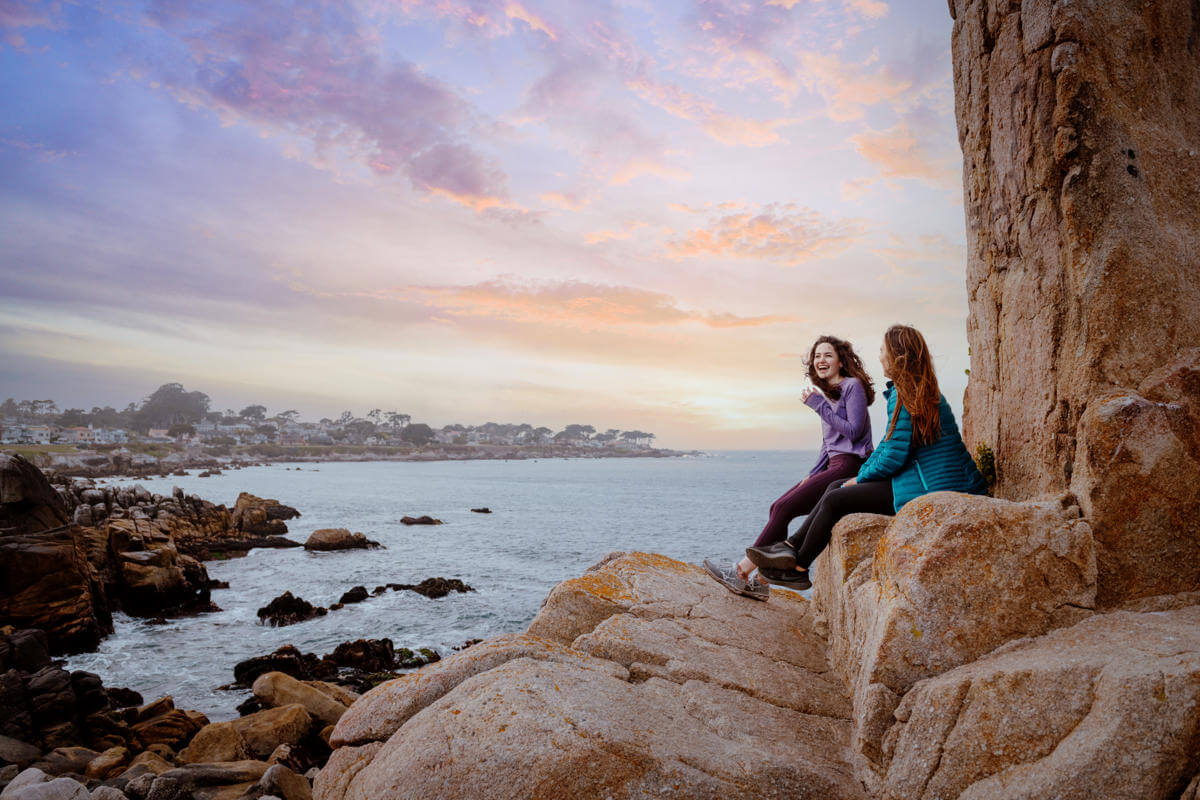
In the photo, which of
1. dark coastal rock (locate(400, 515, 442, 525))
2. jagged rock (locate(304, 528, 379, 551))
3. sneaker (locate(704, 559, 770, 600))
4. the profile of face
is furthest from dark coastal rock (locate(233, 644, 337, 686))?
dark coastal rock (locate(400, 515, 442, 525))

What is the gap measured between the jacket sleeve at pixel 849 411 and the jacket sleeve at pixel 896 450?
123cm

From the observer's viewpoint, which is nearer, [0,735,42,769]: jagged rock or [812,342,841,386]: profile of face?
[812,342,841,386]: profile of face

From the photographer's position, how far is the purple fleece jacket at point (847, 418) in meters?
7.29

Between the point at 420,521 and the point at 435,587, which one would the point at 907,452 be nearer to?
the point at 435,587

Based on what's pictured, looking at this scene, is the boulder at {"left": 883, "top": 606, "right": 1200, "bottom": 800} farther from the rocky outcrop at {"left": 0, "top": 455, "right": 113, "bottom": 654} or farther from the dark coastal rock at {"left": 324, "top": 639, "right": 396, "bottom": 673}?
the rocky outcrop at {"left": 0, "top": 455, "right": 113, "bottom": 654}

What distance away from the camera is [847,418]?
7.39 meters

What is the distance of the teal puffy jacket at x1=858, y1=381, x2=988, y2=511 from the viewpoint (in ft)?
18.7

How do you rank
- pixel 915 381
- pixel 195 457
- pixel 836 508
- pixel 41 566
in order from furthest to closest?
pixel 195 457 → pixel 41 566 → pixel 836 508 → pixel 915 381

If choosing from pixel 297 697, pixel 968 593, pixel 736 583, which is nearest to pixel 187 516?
pixel 297 697

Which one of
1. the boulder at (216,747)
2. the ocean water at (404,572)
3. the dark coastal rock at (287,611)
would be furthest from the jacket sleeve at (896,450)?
the dark coastal rock at (287,611)

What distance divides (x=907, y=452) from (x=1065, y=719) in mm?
2993

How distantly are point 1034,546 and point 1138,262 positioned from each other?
2354 millimetres

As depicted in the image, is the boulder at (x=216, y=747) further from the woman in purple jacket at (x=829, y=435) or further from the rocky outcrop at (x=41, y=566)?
the rocky outcrop at (x=41, y=566)

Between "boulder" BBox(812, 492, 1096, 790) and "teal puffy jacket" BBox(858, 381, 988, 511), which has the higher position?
"teal puffy jacket" BBox(858, 381, 988, 511)
